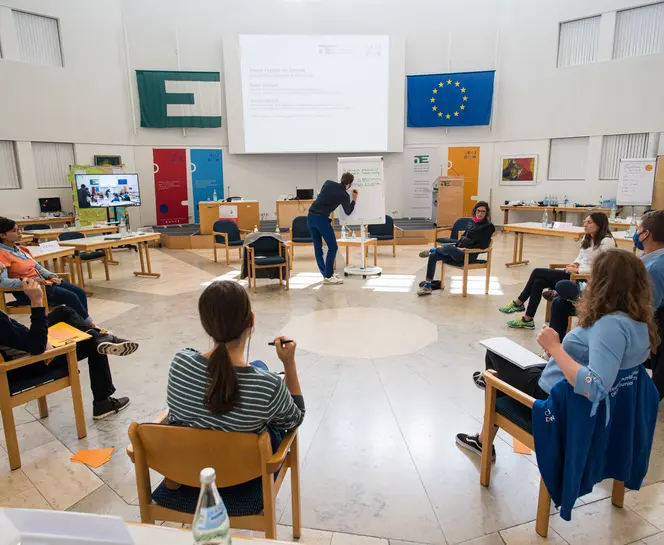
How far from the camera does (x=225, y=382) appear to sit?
1.52 metres

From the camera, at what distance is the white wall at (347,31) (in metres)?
9.77

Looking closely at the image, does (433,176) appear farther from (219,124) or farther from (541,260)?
(219,124)

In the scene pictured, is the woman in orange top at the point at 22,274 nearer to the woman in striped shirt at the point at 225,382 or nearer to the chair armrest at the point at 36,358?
the chair armrest at the point at 36,358

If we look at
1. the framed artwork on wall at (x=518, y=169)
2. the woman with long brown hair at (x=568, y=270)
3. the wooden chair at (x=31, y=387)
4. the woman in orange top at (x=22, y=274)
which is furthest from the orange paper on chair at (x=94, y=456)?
the framed artwork on wall at (x=518, y=169)

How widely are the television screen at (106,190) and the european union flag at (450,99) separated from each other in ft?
22.4

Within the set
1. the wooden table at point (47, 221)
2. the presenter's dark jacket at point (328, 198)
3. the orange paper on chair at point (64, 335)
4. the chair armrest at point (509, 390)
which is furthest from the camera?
the wooden table at point (47, 221)

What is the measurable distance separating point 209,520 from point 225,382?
1.86 feet

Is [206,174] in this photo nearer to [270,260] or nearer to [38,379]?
[270,260]

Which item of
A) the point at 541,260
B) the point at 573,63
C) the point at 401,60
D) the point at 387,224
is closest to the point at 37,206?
the point at 387,224

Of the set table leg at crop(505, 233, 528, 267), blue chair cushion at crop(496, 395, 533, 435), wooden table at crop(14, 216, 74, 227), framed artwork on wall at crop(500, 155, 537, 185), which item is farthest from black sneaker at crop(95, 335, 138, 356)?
framed artwork on wall at crop(500, 155, 537, 185)

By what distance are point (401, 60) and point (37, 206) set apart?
8904 mm

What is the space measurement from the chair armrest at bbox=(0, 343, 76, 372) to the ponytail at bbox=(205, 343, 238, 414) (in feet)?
5.16

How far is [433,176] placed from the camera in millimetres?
11750

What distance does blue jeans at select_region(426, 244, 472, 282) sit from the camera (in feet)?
19.1
